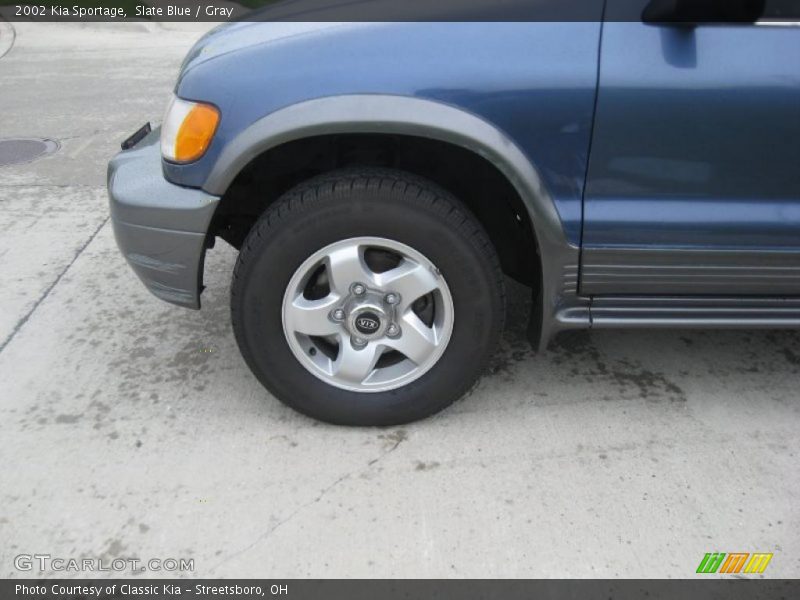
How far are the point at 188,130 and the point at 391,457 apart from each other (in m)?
1.23

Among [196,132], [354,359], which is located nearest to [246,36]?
[196,132]

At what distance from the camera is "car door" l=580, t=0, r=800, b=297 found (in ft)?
7.11

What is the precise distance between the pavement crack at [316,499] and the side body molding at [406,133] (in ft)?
2.61

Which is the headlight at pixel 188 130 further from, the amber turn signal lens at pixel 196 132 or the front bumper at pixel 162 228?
the front bumper at pixel 162 228

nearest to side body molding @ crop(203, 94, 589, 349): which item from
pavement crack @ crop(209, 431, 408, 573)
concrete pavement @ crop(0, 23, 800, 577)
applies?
concrete pavement @ crop(0, 23, 800, 577)

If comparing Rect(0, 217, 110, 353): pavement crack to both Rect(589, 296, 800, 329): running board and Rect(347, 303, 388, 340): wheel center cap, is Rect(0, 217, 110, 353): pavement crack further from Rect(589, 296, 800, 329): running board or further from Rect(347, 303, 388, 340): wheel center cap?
Rect(589, 296, 800, 329): running board

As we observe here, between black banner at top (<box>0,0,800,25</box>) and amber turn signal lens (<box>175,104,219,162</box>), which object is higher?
black banner at top (<box>0,0,800,25</box>)

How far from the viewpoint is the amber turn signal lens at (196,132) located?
7.63ft

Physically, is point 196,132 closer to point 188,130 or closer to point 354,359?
point 188,130

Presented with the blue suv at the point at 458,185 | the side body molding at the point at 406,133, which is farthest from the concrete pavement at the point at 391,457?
the side body molding at the point at 406,133

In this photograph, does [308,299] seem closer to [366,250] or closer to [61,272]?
[366,250]
